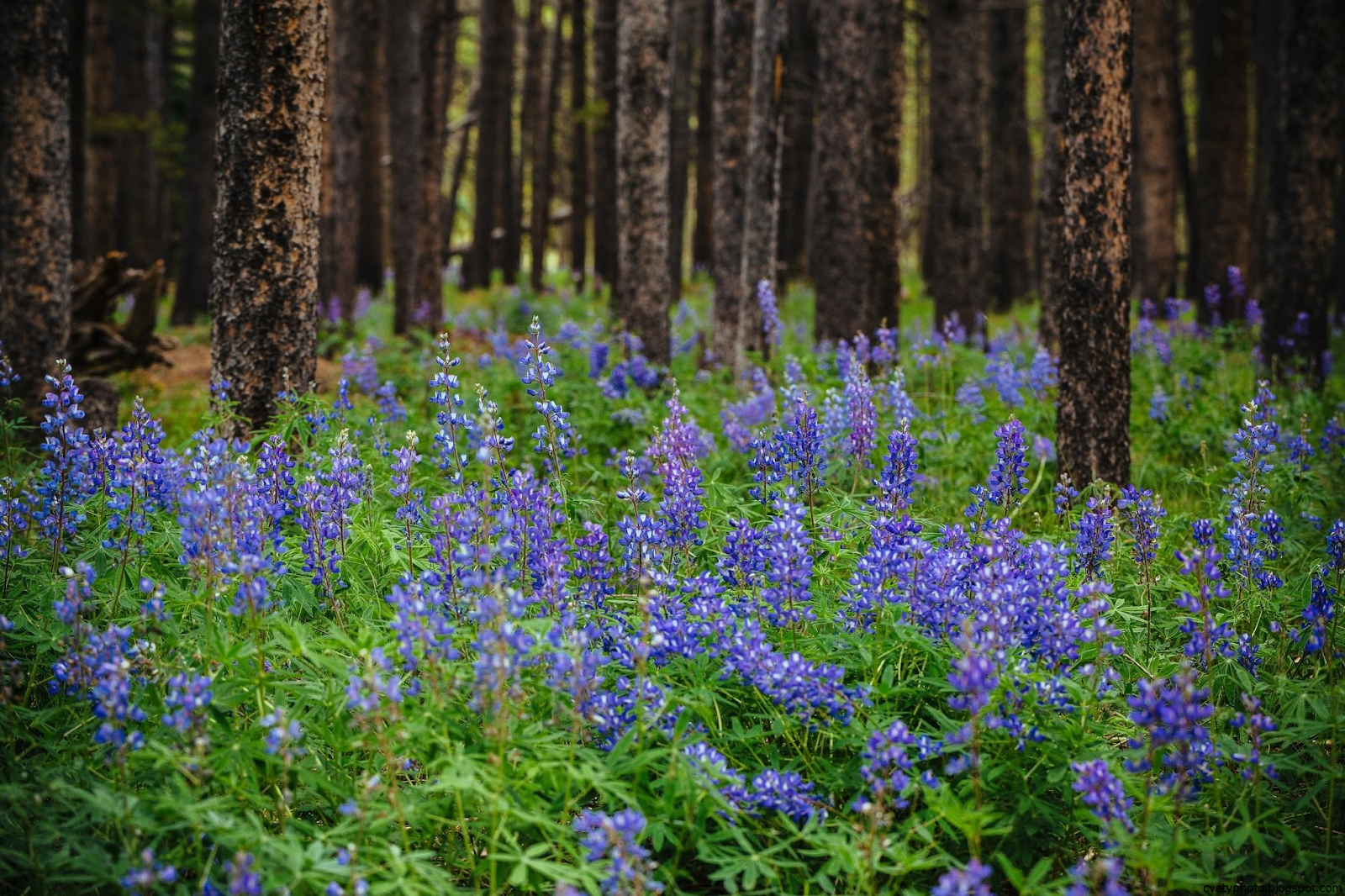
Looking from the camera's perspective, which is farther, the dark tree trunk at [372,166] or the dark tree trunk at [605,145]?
the dark tree trunk at [372,166]

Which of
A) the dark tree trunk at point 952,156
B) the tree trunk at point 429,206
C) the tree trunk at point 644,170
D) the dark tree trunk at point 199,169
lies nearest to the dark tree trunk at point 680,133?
the tree trunk at point 429,206

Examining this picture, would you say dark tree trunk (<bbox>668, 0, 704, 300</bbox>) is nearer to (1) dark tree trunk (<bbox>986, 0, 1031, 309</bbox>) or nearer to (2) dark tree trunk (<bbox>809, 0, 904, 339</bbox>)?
(1) dark tree trunk (<bbox>986, 0, 1031, 309</bbox>)

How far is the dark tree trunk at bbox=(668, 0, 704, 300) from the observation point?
56.3 ft

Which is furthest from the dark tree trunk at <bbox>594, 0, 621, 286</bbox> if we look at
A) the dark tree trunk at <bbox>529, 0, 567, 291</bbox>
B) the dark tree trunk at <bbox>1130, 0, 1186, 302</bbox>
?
the dark tree trunk at <bbox>1130, 0, 1186, 302</bbox>

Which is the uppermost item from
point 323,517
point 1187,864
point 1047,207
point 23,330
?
point 1047,207

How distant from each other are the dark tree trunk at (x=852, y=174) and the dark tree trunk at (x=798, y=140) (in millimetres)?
8384

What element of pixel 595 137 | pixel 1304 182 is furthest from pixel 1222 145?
pixel 595 137

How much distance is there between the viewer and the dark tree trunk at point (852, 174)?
9.30 m

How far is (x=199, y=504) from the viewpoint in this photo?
282 cm

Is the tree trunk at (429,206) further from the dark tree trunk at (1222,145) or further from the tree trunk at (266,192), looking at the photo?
the dark tree trunk at (1222,145)

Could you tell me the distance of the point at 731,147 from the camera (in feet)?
32.1

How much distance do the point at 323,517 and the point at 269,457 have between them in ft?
1.31

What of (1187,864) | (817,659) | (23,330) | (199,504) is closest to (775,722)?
(817,659)

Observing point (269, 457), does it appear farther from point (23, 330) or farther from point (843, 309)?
point (843, 309)
